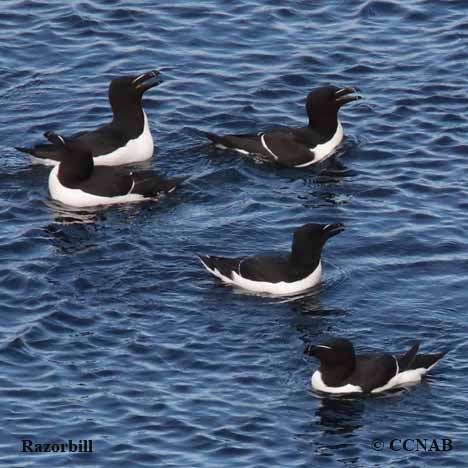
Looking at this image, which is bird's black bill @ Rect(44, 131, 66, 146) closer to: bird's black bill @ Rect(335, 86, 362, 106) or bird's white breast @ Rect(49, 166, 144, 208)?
bird's white breast @ Rect(49, 166, 144, 208)

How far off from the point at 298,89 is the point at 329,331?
885 centimetres

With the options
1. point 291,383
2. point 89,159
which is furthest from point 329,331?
point 89,159

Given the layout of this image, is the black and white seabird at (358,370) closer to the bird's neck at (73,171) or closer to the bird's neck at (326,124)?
the bird's neck at (73,171)

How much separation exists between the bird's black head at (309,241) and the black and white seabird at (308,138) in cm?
422

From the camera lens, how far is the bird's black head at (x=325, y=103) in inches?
1180

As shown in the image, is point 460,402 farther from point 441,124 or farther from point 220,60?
point 220,60

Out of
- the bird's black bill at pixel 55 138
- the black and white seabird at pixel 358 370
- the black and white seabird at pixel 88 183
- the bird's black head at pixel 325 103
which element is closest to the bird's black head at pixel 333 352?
the black and white seabird at pixel 358 370

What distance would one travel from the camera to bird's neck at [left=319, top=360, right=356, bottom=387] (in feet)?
74.5

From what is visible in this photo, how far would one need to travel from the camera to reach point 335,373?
74.5 feet

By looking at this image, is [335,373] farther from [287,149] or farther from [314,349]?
[287,149]

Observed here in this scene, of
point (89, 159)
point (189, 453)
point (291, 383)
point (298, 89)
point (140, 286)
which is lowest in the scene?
point (189, 453)

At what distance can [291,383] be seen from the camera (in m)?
23.0

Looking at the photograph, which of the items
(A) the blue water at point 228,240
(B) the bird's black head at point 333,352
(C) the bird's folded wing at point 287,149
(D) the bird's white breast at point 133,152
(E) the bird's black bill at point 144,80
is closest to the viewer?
(A) the blue water at point 228,240

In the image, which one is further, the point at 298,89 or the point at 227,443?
the point at 298,89
